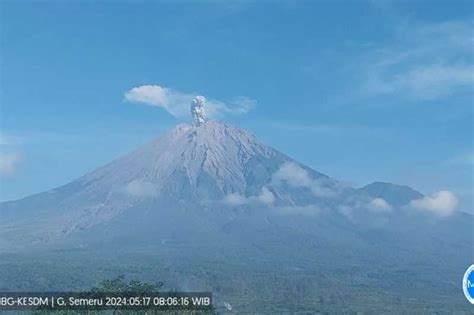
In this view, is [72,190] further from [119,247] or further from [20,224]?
[119,247]

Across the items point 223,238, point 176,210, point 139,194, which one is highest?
point 139,194

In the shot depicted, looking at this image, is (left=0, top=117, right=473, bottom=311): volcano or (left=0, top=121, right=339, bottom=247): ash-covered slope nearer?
(left=0, top=117, right=473, bottom=311): volcano

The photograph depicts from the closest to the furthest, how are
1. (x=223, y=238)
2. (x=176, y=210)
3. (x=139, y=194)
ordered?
1. (x=223, y=238)
2. (x=176, y=210)
3. (x=139, y=194)

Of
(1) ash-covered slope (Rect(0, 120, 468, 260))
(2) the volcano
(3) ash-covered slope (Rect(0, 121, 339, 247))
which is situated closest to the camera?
(2) the volcano

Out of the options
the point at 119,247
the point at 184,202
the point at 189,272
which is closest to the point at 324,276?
the point at 189,272

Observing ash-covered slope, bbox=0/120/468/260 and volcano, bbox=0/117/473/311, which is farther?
ash-covered slope, bbox=0/120/468/260

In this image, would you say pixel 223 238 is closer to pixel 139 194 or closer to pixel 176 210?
pixel 176 210

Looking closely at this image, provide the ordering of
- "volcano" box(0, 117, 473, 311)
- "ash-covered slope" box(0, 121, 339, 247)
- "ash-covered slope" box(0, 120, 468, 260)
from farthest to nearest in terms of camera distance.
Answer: "ash-covered slope" box(0, 121, 339, 247) → "ash-covered slope" box(0, 120, 468, 260) → "volcano" box(0, 117, 473, 311)

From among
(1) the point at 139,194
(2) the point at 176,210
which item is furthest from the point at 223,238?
(1) the point at 139,194
